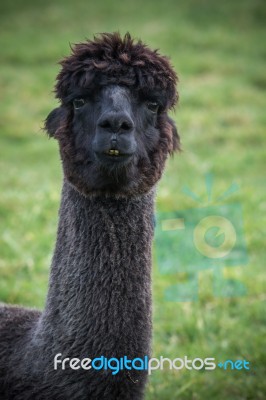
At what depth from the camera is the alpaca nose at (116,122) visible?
268cm

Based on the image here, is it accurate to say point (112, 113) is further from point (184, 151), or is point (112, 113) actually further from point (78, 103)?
point (184, 151)

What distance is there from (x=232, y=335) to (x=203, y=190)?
3.16 meters

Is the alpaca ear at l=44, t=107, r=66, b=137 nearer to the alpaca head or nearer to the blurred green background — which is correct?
the alpaca head

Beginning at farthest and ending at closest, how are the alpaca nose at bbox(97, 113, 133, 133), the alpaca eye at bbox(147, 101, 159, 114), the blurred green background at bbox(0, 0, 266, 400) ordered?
the blurred green background at bbox(0, 0, 266, 400), the alpaca eye at bbox(147, 101, 159, 114), the alpaca nose at bbox(97, 113, 133, 133)

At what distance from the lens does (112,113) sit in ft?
8.80

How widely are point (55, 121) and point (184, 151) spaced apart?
413 centimetres

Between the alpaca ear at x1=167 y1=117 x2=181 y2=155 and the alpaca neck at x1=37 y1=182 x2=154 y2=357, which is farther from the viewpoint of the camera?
the alpaca ear at x1=167 y1=117 x2=181 y2=155

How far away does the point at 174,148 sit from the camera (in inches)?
128

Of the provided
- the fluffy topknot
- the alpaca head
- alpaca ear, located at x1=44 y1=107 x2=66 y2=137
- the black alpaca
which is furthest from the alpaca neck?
the fluffy topknot

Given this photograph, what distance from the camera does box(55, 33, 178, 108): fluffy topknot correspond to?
9.24 ft

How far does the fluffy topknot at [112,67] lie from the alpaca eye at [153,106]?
2.6 inches

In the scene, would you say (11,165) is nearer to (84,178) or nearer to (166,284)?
(166,284)

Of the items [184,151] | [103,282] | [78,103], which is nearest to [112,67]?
[78,103]

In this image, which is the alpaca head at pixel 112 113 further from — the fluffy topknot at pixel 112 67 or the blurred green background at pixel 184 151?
the blurred green background at pixel 184 151
